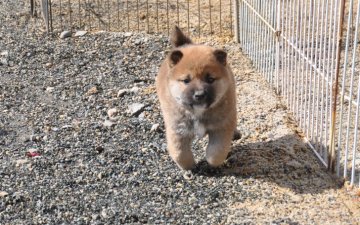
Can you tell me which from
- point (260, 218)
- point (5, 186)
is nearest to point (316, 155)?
point (260, 218)

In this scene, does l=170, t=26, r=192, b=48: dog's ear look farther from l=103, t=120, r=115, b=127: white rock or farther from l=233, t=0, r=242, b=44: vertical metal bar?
l=233, t=0, r=242, b=44: vertical metal bar

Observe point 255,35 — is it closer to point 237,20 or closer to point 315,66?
point 237,20

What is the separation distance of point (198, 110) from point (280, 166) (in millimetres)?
931

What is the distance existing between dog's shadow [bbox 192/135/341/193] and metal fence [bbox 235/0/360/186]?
0.13m

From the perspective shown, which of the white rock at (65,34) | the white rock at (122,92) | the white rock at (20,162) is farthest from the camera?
the white rock at (65,34)

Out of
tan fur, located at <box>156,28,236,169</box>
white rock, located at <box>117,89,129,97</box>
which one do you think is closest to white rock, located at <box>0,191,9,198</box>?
tan fur, located at <box>156,28,236,169</box>

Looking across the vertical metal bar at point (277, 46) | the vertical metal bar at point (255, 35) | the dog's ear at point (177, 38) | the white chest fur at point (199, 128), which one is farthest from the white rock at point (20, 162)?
the vertical metal bar at point (255, 35)

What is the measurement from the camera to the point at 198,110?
5879mm

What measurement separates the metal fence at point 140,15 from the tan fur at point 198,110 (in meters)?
4.18

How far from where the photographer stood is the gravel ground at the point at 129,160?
546 centimetres

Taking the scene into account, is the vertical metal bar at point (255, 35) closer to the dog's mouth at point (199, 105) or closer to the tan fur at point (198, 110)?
the tan fur at point (198, 110)

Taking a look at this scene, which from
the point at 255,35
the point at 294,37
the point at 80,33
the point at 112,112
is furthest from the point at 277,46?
the point at 80,33

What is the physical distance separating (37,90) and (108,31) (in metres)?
2.27

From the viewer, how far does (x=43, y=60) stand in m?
9.37
